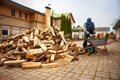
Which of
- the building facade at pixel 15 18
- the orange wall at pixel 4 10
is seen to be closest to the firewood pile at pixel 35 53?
the building facade at pixel 15 18

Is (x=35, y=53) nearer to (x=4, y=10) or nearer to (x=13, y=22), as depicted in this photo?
(x=4, y=10)

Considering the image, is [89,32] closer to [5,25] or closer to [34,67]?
[34,67]

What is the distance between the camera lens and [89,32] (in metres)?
6.81

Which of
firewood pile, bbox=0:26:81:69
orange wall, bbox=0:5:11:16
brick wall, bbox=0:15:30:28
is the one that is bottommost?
firewood pile, bbox=0:26:81:69

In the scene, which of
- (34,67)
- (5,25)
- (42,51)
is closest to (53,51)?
(42,51)

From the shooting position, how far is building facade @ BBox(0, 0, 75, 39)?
14.0 m

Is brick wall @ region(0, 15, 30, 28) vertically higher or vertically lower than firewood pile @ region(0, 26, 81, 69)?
higher

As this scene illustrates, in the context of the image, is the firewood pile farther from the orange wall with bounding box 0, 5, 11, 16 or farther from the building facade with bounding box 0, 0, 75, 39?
the orange wall with bounding box 0, 5, 11, 16

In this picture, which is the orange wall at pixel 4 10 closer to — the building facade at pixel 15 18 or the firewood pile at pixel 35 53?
the building facade at pixel 15 18

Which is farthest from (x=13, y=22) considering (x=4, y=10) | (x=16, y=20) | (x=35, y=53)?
(x=35, y=53)

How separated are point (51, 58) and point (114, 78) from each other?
240cm

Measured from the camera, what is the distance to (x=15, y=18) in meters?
→ 16.1

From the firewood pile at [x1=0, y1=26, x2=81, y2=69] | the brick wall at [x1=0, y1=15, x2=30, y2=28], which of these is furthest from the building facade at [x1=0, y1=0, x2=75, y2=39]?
the firewood pile at [x1=0, y1=26, x2=81, y2=69]

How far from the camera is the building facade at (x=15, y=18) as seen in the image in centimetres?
1398
